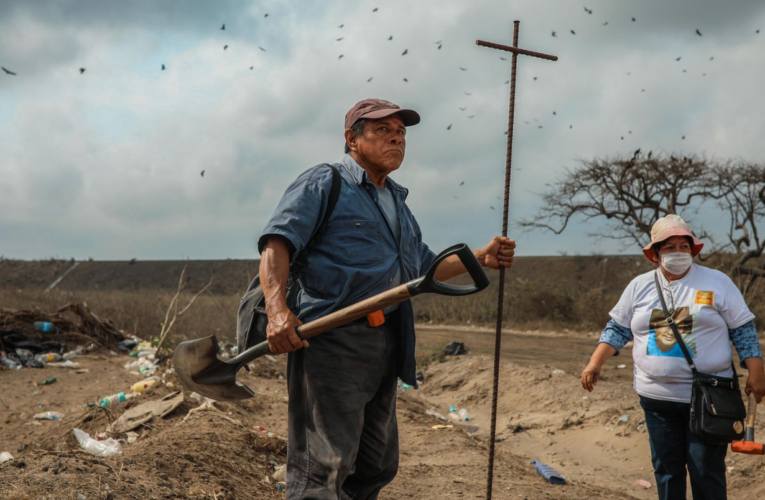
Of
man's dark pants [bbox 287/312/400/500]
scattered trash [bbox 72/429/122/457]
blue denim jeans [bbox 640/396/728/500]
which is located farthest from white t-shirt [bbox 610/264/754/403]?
scattered trash [bbox 72/429/122/457]

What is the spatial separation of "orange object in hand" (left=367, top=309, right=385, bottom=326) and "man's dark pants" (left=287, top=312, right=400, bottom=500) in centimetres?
4

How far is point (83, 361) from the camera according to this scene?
1001cm

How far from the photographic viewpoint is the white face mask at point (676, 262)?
3447 mm

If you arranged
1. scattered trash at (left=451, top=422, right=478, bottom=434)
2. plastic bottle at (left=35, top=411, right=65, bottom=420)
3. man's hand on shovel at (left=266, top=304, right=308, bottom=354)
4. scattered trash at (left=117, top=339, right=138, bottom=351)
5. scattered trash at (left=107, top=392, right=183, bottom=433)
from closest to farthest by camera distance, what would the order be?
man's hand on shovel at (left=266, top=304, right=308, bottom=354)
scattered trash at (left=107, top=392, right=183, bottom=433)
plastic bottle at (left=35, top=411, right=65, bottom=420)
scattered trash at (left=451, top=422, right=478, bottom=434)
scattered trash at (left=117, top=339, right=138, bottom=351)

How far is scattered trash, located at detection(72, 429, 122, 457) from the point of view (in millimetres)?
5014

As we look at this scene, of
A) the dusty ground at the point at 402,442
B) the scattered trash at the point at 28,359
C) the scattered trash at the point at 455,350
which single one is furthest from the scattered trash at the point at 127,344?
the scattered trash at the point at 455,350

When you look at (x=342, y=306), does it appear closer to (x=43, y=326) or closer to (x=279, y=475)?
(x=279, y=475)

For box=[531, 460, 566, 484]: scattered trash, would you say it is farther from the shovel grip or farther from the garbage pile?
the garbage pile

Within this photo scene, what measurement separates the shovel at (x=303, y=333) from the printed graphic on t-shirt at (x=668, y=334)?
126cm

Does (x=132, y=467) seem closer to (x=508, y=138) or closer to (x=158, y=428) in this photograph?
(x=158, y=428)

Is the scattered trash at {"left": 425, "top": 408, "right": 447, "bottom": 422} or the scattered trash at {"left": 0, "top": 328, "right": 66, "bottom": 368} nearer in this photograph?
the scattered trash at {"left": 425, "top": 408, "right": 447, "bottom": 422}

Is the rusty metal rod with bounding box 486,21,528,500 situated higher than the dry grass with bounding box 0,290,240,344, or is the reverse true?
the rusty metal rod with bounding box 486,21,528,500

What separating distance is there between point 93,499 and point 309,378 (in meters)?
1.38

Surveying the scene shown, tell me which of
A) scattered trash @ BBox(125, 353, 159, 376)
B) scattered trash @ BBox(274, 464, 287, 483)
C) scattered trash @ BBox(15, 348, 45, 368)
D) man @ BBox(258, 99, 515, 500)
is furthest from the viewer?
scattered trash @ BBox(15, 348, 45, 368)
